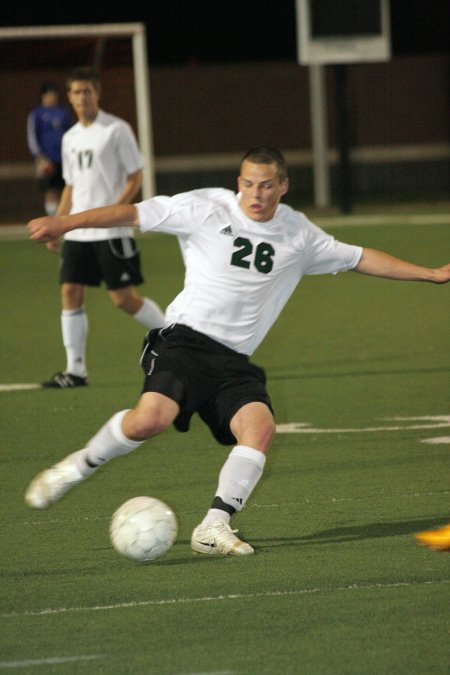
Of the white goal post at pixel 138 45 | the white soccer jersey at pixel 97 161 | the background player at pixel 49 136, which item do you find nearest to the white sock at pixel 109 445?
the white soccer jersey at pixel 97 161

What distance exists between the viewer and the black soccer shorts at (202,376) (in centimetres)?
572

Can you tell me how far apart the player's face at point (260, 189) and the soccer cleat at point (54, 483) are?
130 centimetres

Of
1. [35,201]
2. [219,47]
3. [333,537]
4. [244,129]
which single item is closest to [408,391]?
[333,537]

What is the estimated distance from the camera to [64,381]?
9.70m

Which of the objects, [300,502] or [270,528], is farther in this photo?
[300,502]

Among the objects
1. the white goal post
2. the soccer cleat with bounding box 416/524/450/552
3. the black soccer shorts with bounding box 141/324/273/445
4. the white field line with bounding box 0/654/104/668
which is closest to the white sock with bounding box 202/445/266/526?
the black soccer shorts with bounding box 141/324/273/445

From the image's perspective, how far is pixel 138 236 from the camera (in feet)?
64.8

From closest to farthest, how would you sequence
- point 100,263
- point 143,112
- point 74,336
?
point 74,336
point 100,263
point 143,112

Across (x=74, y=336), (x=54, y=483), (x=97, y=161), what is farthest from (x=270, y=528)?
(x=97, y=161)

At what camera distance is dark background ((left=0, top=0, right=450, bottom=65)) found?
3098 cm

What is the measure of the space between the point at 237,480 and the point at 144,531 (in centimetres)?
46

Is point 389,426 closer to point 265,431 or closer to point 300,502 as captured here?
point 300,502

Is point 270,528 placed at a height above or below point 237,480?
→ below

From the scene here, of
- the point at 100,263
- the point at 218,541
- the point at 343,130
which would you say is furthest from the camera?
the point at 343,130
